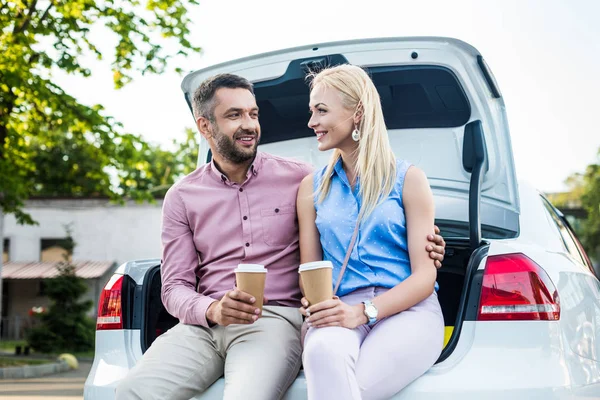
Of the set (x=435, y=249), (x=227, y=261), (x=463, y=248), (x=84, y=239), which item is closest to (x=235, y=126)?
(x=227, y=261)

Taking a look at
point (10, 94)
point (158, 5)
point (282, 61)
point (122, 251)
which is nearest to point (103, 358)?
point (282, 61)

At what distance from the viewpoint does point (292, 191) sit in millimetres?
3176

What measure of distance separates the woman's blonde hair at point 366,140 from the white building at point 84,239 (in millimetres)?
26859

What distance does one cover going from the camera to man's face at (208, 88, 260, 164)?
3209mm

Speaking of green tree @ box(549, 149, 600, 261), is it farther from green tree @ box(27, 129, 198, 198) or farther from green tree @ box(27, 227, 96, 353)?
green tree @ box(27, 227, 96, 353)

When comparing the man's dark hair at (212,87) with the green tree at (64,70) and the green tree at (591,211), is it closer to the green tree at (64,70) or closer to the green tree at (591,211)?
the green tree at (64,70)

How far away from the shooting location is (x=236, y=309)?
2.67 metres

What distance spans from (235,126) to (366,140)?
1.98 feet

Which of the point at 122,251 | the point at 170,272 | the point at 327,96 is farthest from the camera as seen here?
the point at 122,251

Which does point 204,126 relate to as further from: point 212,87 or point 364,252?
point 364,252

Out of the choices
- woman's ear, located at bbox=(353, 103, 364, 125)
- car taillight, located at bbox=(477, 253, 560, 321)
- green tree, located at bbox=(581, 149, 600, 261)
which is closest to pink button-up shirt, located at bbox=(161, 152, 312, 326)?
woman's ear, located at bbox=(353, 103, 364, 125)

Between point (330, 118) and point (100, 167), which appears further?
point (100, 167)

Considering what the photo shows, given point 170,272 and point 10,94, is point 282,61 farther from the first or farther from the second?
point 10,94

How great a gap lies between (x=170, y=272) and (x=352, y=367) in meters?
1.00
